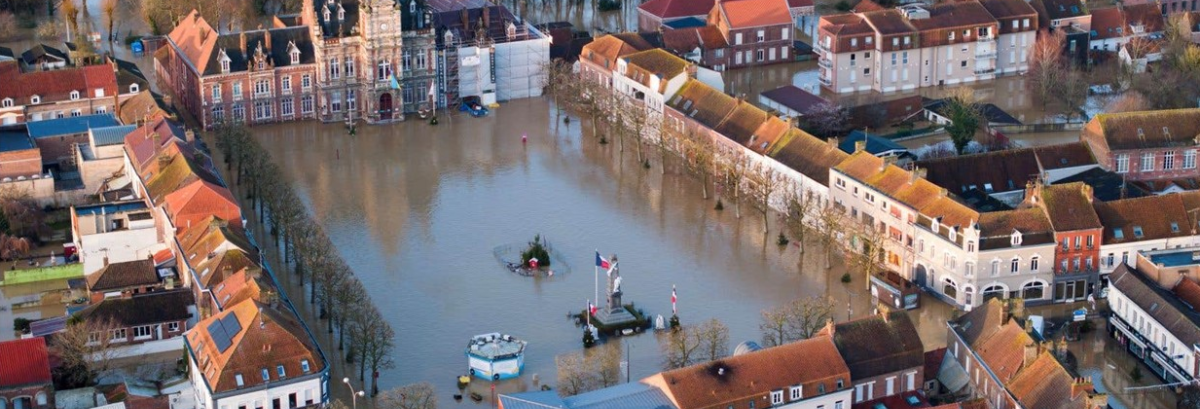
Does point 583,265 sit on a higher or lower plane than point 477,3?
lower

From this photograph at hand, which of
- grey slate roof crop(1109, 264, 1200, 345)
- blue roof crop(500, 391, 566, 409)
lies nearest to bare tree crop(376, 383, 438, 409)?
blue roof crop(500, 391, 566, 409)

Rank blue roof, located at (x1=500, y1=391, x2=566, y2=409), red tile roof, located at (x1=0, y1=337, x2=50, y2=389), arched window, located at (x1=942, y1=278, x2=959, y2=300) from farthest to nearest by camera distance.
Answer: arched window, located at (x1=942, y1=278, x2=959, y2=300), red tile roof, located at (x1=0, y1=337, x2=50, y2=389), blue roof, located at (x1=500, y1=391, x2=566, y2=409)

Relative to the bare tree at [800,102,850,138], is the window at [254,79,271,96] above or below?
above

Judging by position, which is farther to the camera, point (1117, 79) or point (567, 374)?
point (1117, 79)

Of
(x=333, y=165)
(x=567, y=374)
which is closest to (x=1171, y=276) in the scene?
(x=567, y=374)

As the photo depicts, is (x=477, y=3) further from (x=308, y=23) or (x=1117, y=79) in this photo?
(x=1117, y=79)

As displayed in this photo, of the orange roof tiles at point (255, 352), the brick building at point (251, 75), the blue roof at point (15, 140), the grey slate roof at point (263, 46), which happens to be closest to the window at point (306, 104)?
the brick building at point (251, 75)

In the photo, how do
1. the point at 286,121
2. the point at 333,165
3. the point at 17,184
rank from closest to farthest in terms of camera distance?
the point at 17,184 < the point at 333,165 < the point at 286,121

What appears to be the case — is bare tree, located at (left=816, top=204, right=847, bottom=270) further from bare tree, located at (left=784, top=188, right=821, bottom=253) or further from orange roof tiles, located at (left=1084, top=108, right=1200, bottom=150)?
orange roof tiles, located at (left=1084, top=108, right=1200, bottom=150)
